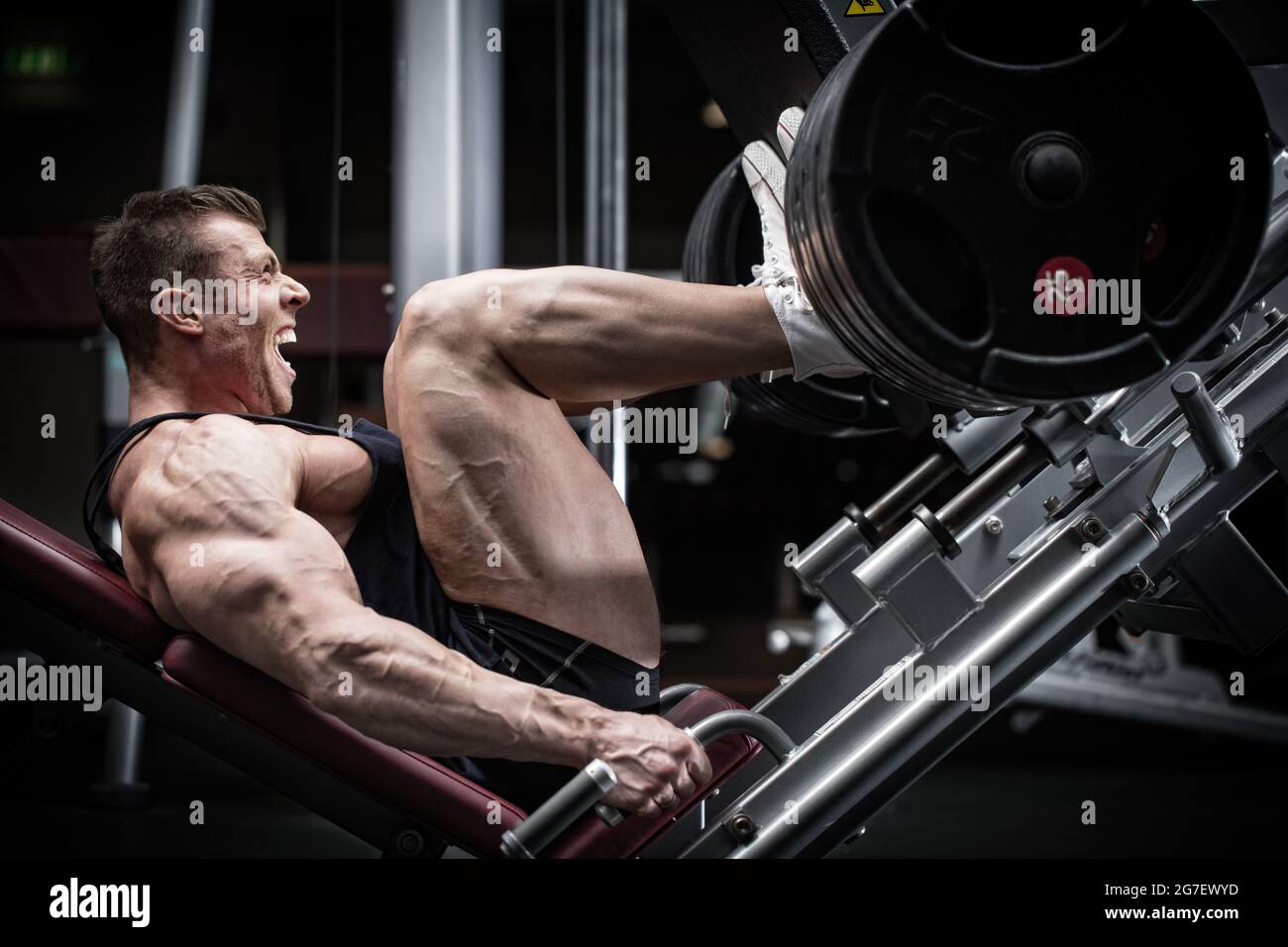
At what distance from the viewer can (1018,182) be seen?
98cm

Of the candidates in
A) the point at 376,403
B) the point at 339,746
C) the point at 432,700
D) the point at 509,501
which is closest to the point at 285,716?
the point at 339,746

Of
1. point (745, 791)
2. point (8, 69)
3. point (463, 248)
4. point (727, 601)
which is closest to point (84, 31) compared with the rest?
point (8, 69)

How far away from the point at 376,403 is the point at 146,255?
138 cm

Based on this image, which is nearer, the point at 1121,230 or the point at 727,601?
the point at 1121,230

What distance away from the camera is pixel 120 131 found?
3.54 metres

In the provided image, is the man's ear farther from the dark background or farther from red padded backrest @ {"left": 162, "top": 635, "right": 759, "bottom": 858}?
the dark background

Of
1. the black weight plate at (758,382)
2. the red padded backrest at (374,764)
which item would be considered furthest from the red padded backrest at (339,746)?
the black weight plate at (758,382)

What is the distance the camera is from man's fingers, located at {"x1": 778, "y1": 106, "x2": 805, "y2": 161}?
4.13 feet

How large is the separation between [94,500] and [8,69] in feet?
9.78

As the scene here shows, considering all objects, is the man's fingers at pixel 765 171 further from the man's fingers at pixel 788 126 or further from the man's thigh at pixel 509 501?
the man's thigh at pixel 509 501

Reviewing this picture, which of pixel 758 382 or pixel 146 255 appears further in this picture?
pixel 758 382

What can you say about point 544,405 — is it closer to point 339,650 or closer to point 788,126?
point 339,650

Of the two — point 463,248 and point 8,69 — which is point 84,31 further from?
point 463,248
